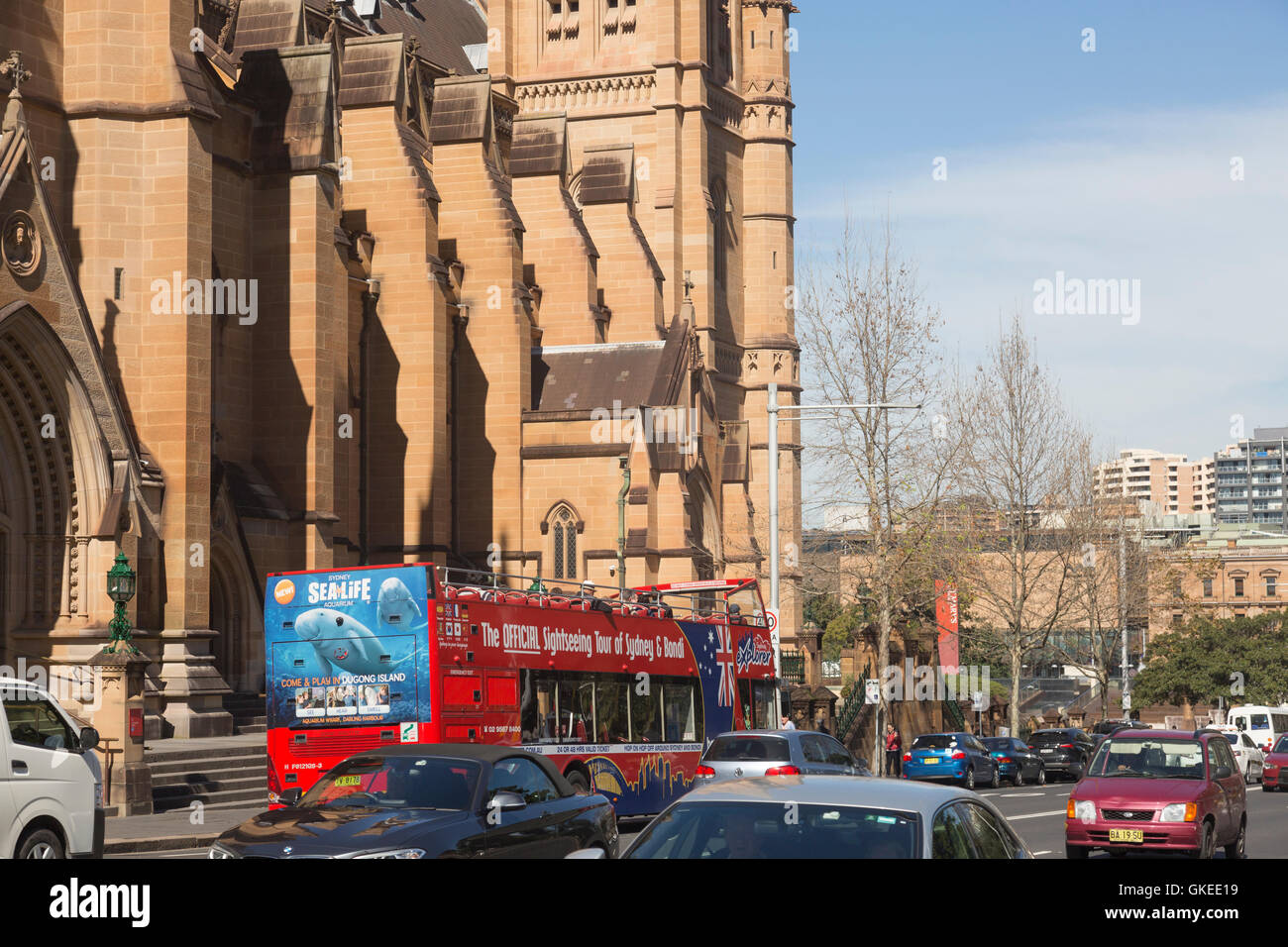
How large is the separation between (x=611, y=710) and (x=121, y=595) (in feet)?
23.3

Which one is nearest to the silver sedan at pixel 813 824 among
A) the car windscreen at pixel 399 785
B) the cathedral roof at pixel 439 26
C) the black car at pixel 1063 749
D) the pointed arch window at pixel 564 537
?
the car windscreen at pixel 399 785

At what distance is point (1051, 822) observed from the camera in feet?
74.9

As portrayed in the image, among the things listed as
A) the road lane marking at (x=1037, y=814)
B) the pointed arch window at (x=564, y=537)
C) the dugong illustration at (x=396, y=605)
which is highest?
the pointed arch window at (x=564, y=537)

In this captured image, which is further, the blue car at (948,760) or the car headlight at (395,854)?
the blue car at (948,760)

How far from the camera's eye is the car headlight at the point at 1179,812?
50.4 ft

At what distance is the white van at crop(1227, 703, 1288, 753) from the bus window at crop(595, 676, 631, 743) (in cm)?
2777

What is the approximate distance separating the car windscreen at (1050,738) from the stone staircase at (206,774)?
23.0 meters

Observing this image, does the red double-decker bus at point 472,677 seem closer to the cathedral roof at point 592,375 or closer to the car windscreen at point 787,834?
the car windscreen at point 787,834

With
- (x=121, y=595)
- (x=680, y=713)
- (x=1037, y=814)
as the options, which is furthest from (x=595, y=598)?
(x=1037, y=814)

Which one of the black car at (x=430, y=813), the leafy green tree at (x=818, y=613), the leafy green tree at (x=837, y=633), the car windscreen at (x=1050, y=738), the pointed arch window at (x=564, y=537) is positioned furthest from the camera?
the leafy green tree at (x=818, y=613)

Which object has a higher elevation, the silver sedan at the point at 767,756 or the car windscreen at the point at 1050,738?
the silver sedan at the point at 767,756
